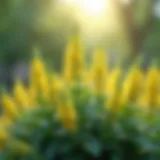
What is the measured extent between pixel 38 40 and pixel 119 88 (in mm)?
4798

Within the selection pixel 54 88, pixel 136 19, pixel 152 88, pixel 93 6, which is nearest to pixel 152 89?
pixel 152 88

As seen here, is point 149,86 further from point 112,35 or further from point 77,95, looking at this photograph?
point 112,35

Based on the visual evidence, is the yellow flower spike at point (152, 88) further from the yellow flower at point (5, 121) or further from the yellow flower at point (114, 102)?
the yellow flower at point (5, 121)

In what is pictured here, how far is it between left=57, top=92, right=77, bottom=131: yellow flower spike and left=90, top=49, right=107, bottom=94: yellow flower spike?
26 centimetres

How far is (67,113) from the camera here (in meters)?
3.54

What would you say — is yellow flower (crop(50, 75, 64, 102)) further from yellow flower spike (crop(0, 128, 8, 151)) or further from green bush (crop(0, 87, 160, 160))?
yellow flower spike (crop(0, 128, 8, 151))

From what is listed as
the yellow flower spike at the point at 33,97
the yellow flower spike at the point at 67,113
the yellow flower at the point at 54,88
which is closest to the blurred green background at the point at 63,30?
the yellow flower spike at the point at 33,97

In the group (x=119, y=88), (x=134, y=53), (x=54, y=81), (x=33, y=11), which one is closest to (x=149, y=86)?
(x=119, y=88)

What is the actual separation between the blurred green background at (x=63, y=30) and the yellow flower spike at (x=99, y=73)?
3581 mm

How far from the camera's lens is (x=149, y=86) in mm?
3752

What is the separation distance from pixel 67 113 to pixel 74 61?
0.37m

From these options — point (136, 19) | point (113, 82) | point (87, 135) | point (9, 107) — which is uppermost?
point (136, 19)

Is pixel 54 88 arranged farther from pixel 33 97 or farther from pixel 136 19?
pixel 136 19

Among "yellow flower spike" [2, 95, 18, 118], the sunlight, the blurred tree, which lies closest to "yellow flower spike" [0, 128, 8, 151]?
"yellow flower spike" [2, 95, 18, 118]
